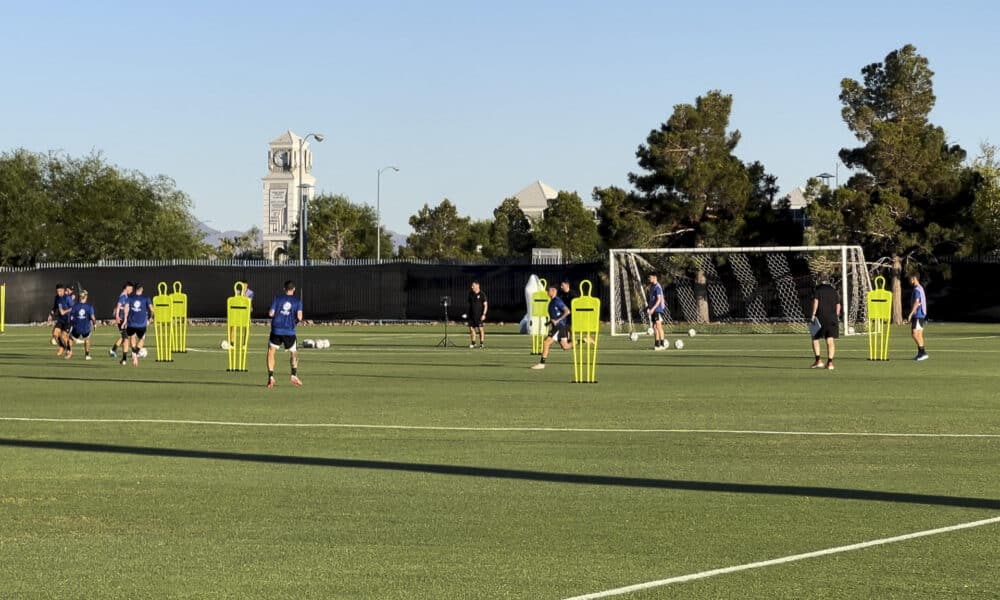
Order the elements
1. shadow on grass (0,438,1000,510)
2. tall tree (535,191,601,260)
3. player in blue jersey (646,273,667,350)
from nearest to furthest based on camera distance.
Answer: shadow on grass (0,438,1000,510) < player in blue jersey (646,273,667,350) < tall tree (535,191,601,260)

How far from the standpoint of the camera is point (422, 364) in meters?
29.4

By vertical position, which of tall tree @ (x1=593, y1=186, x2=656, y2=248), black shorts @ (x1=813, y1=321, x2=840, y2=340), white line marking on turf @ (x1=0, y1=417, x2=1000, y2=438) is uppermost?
tall tree @ (x1=593, y1=186, x2=656, y2=248)

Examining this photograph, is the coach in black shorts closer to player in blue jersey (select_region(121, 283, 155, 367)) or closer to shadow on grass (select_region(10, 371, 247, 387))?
shadow on grass (select_region(10, 371, 247, 387))

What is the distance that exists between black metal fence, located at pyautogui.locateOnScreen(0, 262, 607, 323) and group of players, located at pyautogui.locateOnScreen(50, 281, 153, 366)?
25450mm

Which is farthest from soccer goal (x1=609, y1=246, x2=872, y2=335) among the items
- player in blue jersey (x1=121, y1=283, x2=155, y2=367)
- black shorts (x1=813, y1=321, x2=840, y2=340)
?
player in blue jersey (x1=121, y1=283, x2=155, y2=367)

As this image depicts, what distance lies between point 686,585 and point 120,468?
6.67 m

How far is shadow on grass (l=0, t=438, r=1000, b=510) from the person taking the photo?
10766mm

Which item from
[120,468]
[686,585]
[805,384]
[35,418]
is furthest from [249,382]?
[686,585]

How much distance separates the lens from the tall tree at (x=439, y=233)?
113m

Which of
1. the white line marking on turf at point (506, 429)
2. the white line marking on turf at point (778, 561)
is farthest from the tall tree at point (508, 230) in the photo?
the white line marking on turf at point (778, 561)

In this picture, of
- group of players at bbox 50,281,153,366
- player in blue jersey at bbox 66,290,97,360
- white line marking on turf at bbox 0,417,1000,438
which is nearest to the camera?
white line marking on turf at bbox 0,417,1000,438

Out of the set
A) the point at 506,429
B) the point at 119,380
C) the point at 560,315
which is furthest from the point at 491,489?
the point at 560,315

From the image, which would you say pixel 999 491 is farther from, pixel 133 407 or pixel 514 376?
pixel 514 376

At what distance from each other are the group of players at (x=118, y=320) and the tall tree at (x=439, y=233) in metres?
78.4
